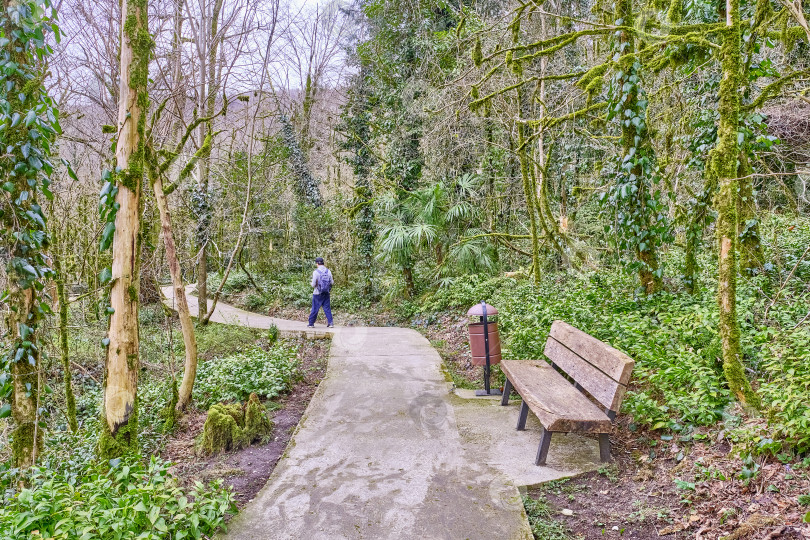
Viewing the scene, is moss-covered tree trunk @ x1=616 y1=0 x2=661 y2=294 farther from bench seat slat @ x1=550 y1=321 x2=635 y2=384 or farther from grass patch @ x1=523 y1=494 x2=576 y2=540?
grass patch @ x1=523 y1=494 x2=576 y2=540

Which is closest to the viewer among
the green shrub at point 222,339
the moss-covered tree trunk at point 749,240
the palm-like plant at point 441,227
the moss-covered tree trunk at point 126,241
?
the moss-covered tree trunk at point 126,241

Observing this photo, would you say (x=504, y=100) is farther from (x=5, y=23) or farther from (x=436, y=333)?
(x=5, y=23)

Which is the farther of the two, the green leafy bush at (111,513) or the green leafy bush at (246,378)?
the green leafy bush at (246,378)

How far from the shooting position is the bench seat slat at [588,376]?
3.72 m

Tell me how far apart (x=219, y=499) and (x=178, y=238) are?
8.14m

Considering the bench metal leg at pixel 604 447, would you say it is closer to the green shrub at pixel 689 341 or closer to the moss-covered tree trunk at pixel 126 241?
the green shrub at pixel 689 341

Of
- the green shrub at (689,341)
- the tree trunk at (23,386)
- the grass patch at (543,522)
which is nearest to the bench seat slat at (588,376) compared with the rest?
the green shrub at (689,341)

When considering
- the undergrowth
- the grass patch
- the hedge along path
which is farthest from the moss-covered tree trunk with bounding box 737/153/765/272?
the grass patch

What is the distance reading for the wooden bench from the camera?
3.64 metres

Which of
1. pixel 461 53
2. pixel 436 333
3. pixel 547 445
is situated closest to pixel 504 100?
pixel 461 53

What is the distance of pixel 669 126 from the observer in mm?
8461

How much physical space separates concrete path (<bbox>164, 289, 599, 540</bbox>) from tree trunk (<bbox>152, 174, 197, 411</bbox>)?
64.3 inches

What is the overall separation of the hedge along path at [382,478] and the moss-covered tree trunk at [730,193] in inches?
80.9

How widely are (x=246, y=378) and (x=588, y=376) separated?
4.51m
